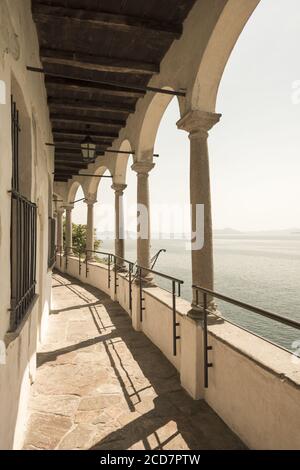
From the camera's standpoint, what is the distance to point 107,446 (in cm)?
281

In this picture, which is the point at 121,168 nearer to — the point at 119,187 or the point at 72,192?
the point at 119,187

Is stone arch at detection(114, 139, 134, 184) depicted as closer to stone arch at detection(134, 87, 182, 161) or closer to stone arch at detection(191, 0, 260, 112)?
stone arch at detection(134, 87, 182, 161)

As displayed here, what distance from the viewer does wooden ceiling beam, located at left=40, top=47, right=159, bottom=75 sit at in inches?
190

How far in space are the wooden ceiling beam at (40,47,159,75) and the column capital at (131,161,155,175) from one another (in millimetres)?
1917

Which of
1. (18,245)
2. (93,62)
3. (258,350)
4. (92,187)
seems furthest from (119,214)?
(258,350)

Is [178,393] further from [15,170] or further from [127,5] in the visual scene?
[127,5]

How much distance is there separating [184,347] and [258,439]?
4.74ft

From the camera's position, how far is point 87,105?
21.7 feet

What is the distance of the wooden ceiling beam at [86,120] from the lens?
7410 mm

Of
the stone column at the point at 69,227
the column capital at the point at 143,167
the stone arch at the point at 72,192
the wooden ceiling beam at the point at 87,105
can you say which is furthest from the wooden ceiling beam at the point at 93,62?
the stone column at the point at 69,227

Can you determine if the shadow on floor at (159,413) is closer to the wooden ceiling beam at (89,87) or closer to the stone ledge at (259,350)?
the stone ledge at (259,350)

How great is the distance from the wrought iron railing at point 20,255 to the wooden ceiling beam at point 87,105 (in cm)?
401

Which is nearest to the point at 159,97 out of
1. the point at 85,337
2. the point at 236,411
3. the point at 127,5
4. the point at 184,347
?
the point at 127,5

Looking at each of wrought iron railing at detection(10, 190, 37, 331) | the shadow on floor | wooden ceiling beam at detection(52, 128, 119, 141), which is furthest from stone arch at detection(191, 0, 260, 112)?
wooden ceiling beam at detection(52, 128, 119, 141)
